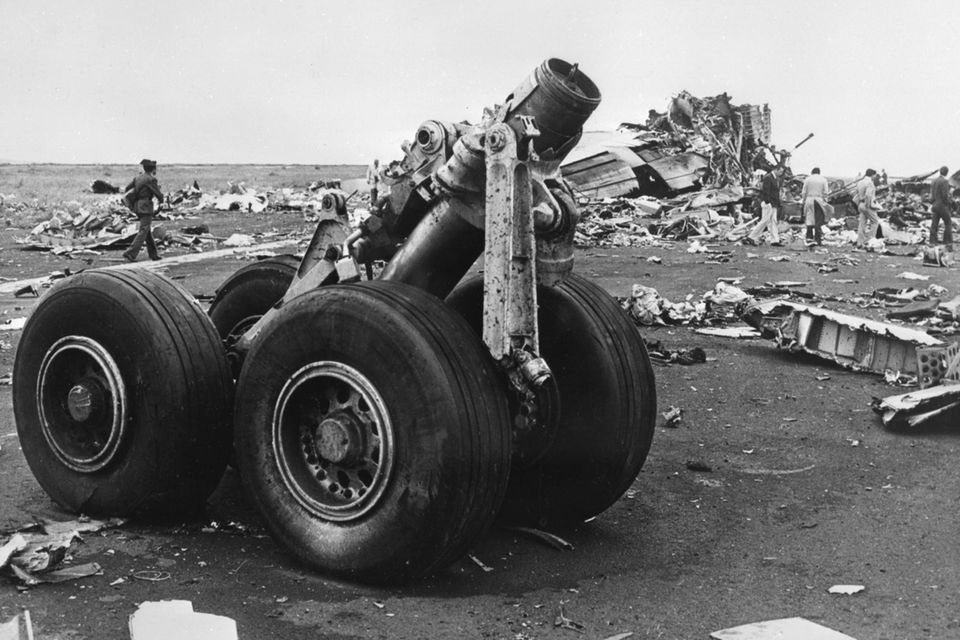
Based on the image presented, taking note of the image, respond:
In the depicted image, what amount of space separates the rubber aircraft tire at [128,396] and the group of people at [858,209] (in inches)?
734

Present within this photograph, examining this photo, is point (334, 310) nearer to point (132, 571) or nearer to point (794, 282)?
point (132, 571)

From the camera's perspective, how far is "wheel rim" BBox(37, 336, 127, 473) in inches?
193

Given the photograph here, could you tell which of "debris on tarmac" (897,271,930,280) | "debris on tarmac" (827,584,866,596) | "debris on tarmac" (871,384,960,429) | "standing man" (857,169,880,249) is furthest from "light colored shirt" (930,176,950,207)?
"debris on tarmac" (827,584,866,596)

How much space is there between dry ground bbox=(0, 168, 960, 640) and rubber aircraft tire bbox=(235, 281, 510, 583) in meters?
0.21

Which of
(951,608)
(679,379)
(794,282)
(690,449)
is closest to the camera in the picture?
(951,608)

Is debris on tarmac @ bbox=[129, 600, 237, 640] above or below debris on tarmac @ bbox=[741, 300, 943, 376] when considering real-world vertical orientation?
below

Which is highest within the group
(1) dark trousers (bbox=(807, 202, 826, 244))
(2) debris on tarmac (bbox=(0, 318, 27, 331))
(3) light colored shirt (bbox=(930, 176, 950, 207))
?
(3) light colored shirt (bbox=(930, 176, 950, 207))

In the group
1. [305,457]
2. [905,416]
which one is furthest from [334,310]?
[905,416]

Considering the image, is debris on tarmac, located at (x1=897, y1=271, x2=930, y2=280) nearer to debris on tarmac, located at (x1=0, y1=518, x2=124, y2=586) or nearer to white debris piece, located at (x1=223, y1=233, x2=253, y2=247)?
white debris piece, located at (x1=223, y1=233, x2=253, y2=247)

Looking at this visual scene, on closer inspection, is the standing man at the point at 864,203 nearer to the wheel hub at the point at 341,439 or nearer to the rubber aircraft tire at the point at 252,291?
the rubber aircraft tire at the point at 252,291

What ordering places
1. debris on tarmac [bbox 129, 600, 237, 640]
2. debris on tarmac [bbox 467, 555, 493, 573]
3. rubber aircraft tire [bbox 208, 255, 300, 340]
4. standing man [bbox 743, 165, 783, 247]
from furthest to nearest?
standing man [bbox 743, 165, 783, 247]
rubber aircraft tire [bbox 208, 255, 300, 340]
debris on tarmac [bbox 467, 555, 493, 573]
debris on tarmac [bbox 129, 600, 237, 640]

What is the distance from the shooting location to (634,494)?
5.75 meters

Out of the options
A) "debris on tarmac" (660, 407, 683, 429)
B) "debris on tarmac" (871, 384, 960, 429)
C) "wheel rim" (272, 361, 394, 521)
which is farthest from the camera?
"debris on tarmac" (660, 407, 683, 429)

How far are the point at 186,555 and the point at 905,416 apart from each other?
478 centimetres
